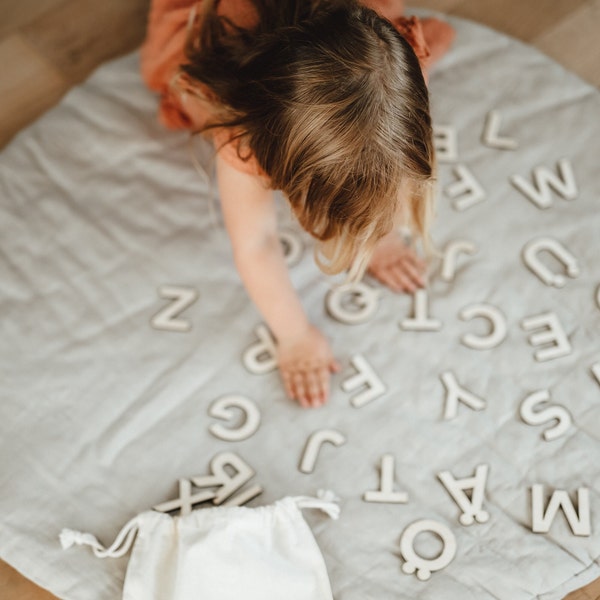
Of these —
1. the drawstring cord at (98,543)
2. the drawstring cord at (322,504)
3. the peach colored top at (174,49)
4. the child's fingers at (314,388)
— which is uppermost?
the peach colored top at (174,49)

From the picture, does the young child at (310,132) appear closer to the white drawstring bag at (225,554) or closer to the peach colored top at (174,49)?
the peach colored top at (174,49)

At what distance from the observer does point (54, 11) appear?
1.42 meters

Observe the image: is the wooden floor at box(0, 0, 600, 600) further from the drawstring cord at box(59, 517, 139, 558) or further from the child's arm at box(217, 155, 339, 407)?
the drawstring cord at box(59, 517, 139, 558)

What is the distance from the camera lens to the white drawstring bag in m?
0.86

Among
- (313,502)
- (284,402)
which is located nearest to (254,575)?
(313,502)

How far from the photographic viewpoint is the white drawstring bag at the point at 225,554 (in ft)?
2.82

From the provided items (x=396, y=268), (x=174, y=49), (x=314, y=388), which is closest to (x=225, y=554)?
(x=314, y=388)

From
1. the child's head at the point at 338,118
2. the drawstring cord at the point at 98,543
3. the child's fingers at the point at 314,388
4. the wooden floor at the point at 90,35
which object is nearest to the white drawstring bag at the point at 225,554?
the drawstring cord at the point at 98,543

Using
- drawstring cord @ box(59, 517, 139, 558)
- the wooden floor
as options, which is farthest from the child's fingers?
the wooden floor

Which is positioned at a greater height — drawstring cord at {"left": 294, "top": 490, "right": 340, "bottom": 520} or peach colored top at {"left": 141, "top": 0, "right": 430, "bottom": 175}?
peach colored top at {"left": 141, "top": 0, "right": 430, "bottom": 175}

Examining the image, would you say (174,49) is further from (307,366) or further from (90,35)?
(307,366)

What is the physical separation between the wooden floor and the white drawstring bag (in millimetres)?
729

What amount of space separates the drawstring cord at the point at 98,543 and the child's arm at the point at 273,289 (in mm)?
261

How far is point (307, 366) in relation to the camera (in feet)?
3.36
